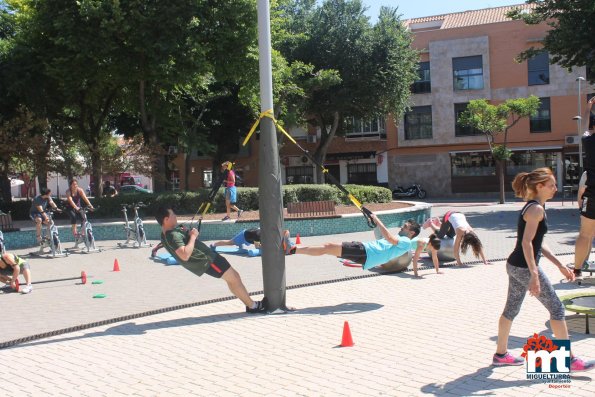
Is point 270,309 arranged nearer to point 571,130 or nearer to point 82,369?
point 82,369

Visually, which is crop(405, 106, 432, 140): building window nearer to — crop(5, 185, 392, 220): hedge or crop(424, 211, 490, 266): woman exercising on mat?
crop(5, 185, 392, 220): hedge

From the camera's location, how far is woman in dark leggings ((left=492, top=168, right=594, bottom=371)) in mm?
4977

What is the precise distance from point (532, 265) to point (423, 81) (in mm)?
39789

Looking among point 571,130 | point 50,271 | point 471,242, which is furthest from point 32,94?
point 571,130

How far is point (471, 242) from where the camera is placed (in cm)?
1112

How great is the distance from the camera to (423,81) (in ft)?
142

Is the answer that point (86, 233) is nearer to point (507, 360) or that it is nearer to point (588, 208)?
point (588, 208)

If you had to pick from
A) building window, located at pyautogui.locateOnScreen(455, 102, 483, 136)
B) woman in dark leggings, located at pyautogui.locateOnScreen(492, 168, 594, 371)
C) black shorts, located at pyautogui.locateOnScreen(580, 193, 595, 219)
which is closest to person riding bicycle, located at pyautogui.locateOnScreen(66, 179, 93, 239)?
black shorts, located at pyautogui.locateOnScreen(580, 193, 595, 219)

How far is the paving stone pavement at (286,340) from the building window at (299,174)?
35.9 m

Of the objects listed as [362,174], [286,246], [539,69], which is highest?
[539,69]

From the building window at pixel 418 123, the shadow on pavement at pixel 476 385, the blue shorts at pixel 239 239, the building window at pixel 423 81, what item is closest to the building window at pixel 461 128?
the building window at pixel 418 123

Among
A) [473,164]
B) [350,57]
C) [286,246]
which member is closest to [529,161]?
[473,164]

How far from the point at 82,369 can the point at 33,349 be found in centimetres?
111

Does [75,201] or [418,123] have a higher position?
[418,123]
